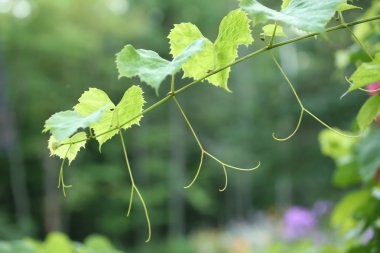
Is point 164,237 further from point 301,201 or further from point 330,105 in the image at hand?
point 330,105

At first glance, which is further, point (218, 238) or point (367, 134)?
point (218, 238)

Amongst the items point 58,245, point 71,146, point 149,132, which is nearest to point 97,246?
point 58,245

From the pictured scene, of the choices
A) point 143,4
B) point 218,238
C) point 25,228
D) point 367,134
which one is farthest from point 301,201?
point 367,134

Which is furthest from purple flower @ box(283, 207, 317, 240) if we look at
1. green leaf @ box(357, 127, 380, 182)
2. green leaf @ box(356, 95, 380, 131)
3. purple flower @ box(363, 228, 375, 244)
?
green leaf @ box(356, 95, 380, 131)

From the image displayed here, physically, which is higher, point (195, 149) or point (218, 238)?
point (195, 149)

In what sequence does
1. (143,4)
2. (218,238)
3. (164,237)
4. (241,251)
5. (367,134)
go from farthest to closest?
(164,237) → (143,4) → (218,238) → (241,251) → (367,134)

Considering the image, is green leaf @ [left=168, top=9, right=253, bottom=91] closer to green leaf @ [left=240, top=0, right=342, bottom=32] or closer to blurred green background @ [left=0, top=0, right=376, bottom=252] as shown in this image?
green leaf @ [left=240, top=0, right=342, bottom=32]

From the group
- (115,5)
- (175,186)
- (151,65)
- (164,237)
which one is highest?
(115,5)

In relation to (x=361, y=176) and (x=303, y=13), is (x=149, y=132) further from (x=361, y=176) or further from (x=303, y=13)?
(x=303, y=13)
